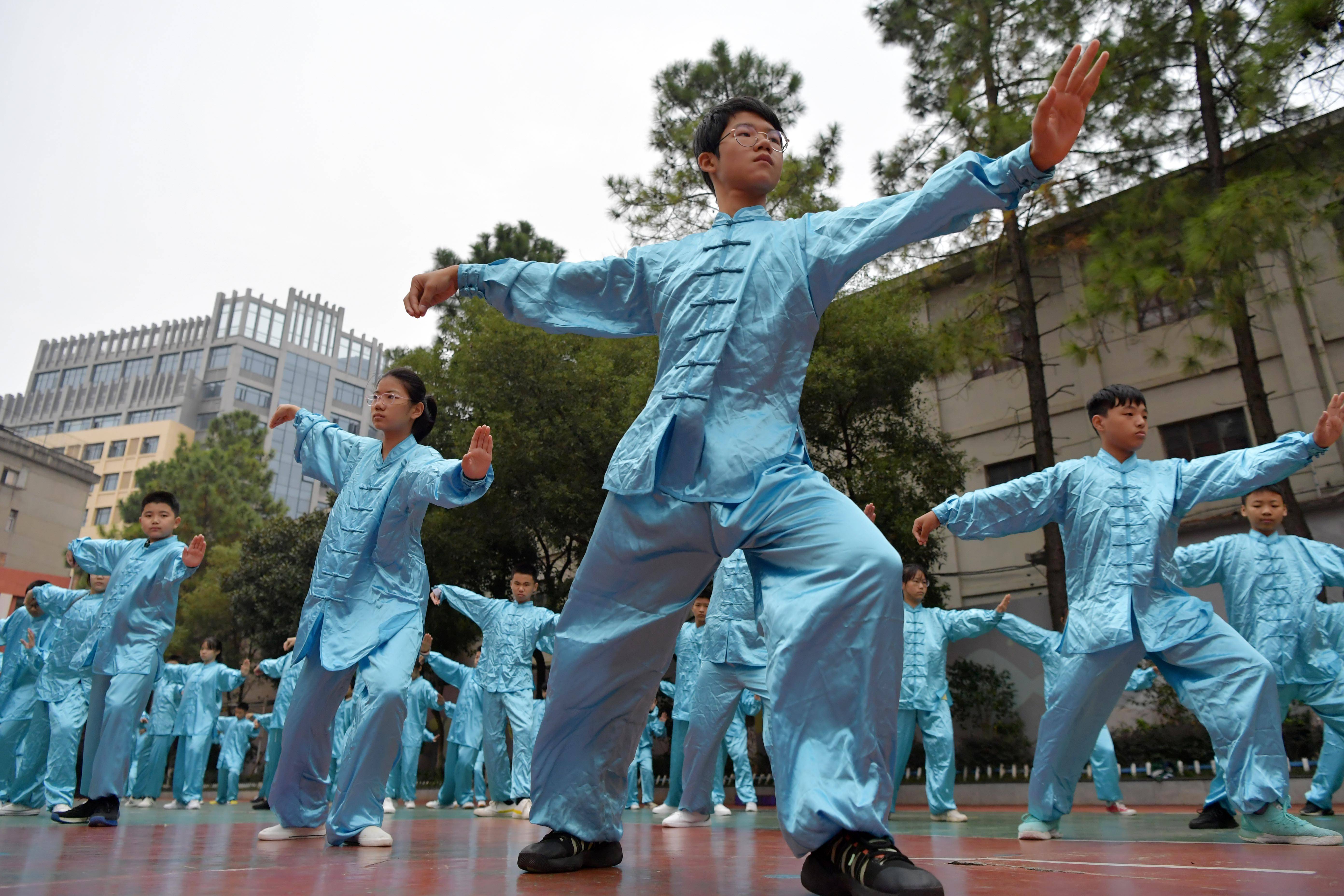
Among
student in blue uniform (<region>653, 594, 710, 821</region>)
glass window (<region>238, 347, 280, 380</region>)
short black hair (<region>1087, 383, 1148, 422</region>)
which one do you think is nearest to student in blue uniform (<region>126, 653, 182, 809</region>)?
student in blue uniform (<region>653, 594, 710, 821</region>)

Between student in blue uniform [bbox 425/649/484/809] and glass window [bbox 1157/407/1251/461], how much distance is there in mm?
11524

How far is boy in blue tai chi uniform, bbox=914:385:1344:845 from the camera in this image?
14.3 ft

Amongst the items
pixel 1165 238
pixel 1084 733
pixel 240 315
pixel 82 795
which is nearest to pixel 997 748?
pixel 1165 238

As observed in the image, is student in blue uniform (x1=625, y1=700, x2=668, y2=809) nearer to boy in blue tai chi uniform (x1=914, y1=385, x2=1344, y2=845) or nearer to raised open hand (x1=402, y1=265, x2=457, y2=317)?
boy in blue tai chi uniform (x1=914, y1=385, x2=1344, y2=845)

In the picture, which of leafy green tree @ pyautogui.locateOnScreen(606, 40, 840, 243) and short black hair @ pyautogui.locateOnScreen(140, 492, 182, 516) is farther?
leafy green tree @ pyautogui.locateOnScreen(606, 40, 840, 243)

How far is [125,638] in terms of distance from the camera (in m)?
6.10

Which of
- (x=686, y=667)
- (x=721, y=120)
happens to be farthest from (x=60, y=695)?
(x=721, y=120)

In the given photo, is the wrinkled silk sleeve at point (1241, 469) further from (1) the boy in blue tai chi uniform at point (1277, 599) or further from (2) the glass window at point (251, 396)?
(2) the glass window at point (251, 396)

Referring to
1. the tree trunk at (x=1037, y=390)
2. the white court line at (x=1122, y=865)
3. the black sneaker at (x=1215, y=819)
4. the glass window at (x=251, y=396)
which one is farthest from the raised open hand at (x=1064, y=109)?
the glass window at (x=251, y=396)

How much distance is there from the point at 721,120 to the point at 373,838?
2.99m

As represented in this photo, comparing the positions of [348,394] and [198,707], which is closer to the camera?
[198,707]

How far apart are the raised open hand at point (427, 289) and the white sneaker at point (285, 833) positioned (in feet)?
8.01

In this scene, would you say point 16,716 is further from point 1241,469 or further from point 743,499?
point 1241,469

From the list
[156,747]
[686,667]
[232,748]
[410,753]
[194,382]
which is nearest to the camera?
[686,667]
